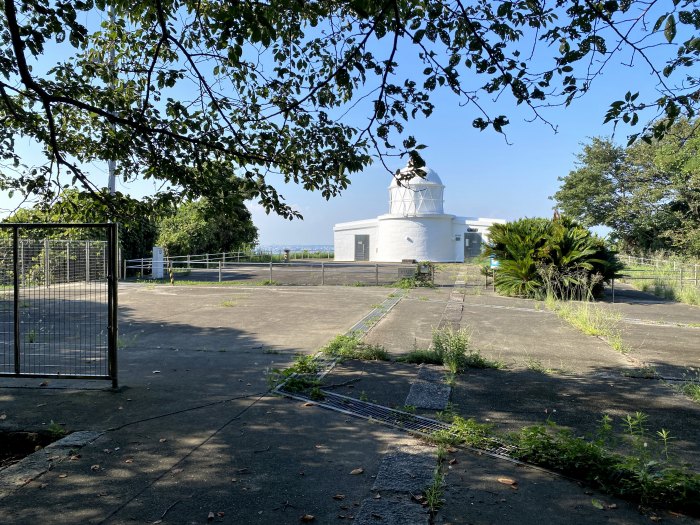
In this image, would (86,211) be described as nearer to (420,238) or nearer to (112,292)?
(112,292)

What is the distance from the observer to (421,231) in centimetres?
4178

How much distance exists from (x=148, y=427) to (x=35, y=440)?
912mm

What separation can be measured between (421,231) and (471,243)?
5326 millimetres

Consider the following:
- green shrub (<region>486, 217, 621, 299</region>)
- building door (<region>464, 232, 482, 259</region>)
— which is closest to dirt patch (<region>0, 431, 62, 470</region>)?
green shrub (<region>486, 217, 621, 299</region>)

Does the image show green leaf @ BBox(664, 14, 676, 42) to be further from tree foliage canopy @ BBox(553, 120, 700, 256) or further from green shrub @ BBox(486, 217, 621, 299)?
tree foliage canopy @ BBox(553, 120, 700, 256)

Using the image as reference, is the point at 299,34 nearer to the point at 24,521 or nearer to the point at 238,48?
the point at 238,48

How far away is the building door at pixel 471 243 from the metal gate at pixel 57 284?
3779cm

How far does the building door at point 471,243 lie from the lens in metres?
43.5

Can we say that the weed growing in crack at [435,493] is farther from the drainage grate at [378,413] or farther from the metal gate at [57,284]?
the metal gate at [57,284]

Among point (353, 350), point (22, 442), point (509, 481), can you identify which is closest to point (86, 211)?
point (22, 442)

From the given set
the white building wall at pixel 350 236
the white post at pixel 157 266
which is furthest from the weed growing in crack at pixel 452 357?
the white building wall at pixel 350 236

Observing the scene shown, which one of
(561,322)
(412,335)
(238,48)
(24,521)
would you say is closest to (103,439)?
(24,521)

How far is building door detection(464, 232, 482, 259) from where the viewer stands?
43531 mm

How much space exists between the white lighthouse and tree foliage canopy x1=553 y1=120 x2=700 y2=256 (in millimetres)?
7193
